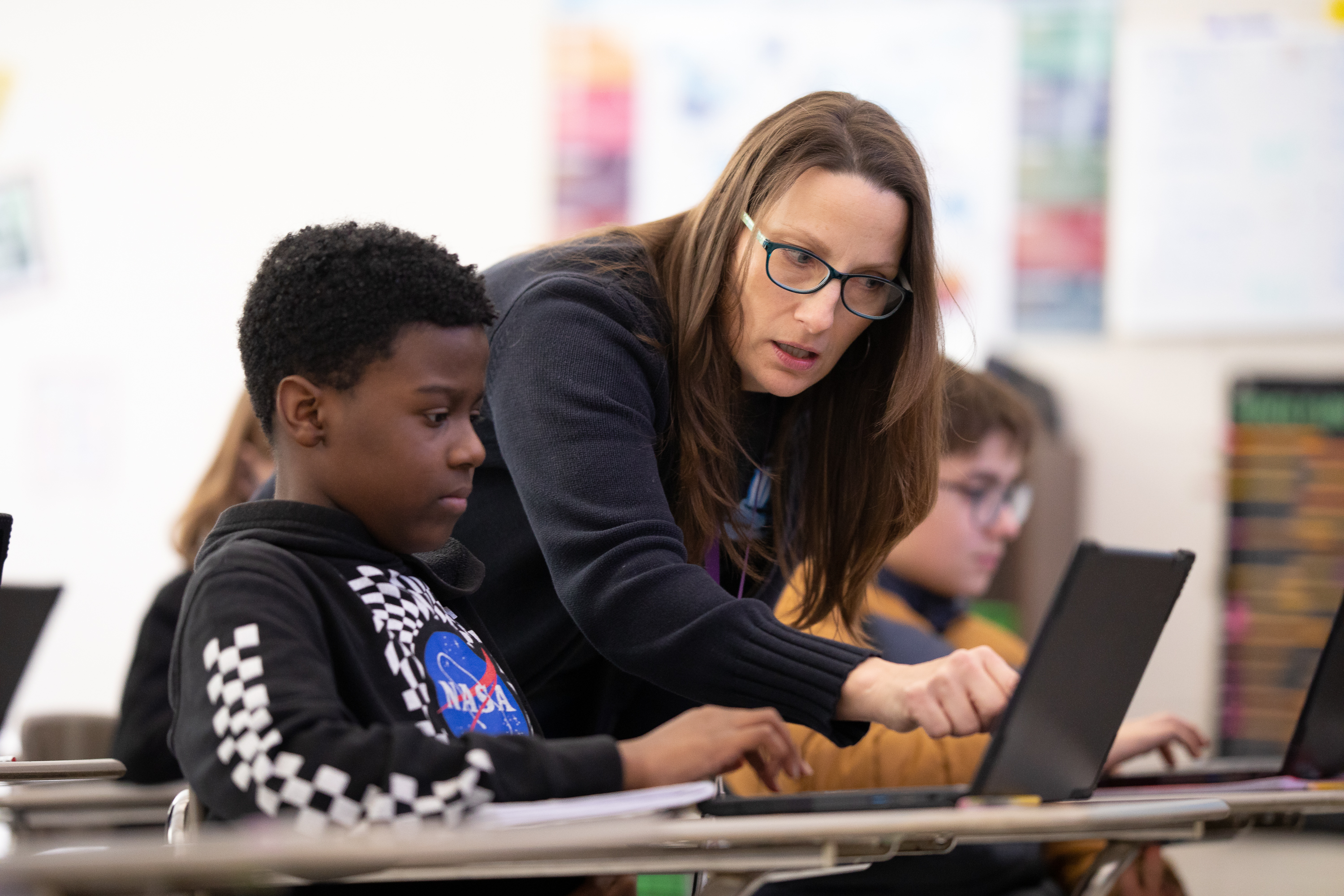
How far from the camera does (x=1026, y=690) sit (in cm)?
82

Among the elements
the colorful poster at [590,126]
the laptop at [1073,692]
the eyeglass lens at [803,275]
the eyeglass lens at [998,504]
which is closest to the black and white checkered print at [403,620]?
the laptop at [1073,692]

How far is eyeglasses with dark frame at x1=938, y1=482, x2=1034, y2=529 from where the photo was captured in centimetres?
193

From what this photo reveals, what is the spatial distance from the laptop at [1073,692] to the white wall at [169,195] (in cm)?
258

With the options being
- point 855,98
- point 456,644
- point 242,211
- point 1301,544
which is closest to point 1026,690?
point 456,644

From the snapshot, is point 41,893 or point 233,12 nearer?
point 41,893

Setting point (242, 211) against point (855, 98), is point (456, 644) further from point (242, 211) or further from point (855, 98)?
point (242, 211)

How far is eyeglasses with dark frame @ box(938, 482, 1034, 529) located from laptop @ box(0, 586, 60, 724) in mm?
1183

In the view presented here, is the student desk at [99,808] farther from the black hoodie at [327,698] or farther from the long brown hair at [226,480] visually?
the black hoodie at [327,698]

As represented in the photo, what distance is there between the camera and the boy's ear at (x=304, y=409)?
911 mm

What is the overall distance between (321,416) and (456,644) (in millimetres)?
189

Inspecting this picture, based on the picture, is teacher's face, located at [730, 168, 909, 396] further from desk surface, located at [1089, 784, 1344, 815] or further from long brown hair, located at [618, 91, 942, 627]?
desk surface, located at [1089, 784, 1344, 815]

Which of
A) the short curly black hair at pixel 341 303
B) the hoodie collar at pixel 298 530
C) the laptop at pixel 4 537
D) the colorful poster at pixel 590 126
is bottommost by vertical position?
the laptop at pixel 4 537

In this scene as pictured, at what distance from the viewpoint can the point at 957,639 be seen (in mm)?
1916

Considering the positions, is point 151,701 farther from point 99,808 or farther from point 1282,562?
point 1282,562
